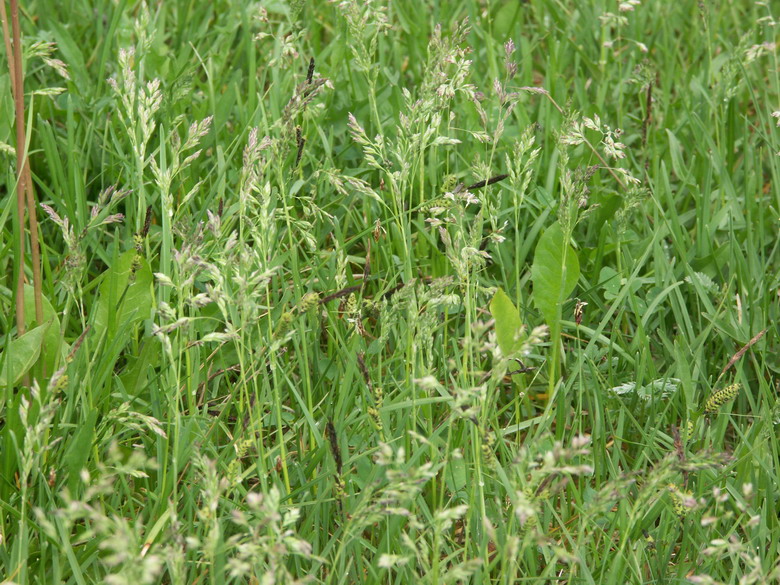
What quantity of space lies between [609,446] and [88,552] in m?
1.17

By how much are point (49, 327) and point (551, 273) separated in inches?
46.3

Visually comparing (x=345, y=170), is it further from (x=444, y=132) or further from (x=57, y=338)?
(x=57, y=338)

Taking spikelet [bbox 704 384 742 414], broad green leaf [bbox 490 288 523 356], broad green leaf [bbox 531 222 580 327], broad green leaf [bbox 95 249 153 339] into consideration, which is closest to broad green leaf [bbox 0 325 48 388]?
broad green leaf [bbox 95 249 153 339]

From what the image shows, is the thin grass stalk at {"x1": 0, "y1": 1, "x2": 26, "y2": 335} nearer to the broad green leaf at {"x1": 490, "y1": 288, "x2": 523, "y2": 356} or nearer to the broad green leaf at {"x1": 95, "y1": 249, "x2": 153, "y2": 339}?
the broad green leaf at {"x1": 95, "y1": 249, "x2": 153, "y2": 339}

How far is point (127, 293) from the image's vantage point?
214 cm

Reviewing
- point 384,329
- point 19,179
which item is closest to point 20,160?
point 19,179

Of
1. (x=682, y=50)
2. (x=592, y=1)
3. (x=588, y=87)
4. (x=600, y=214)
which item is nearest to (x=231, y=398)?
(x=600, y=214)

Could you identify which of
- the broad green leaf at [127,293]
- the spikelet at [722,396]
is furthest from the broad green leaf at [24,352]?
the spikelet at [722,396]

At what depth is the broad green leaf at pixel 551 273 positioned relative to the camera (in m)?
2.32

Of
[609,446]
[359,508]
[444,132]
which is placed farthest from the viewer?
[444,132]

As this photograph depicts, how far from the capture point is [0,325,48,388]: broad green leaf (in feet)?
6.30

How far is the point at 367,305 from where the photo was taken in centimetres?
207

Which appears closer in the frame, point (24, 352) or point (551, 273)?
point (24, 352)

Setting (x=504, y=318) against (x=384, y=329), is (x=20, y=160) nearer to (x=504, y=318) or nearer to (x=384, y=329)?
(x=384, y=329)
